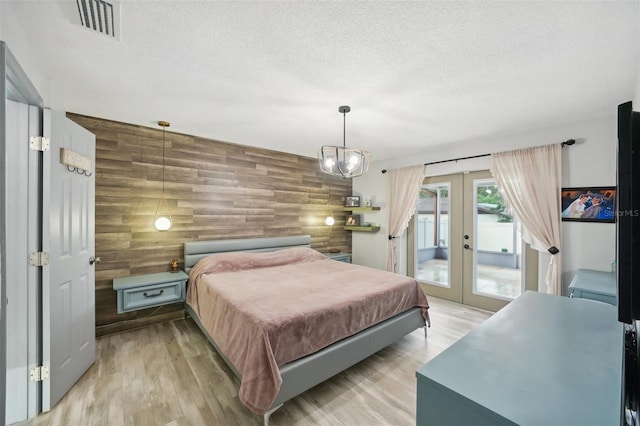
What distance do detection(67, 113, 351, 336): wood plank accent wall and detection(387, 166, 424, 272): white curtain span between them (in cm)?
172

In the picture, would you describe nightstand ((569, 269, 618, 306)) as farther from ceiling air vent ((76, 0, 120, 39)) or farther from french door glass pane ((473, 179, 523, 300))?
ceiling air vent ((76, 0, 120, 39))

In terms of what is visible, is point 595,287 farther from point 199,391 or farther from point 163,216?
point 163,216

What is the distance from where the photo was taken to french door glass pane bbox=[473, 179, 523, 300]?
378 centimetres

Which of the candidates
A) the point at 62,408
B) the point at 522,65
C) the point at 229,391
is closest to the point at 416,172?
the point at 522,65

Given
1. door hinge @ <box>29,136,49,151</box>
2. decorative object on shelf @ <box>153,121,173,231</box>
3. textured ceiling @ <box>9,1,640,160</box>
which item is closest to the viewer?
textured ceiling @ <box>9,1,640,160</box>

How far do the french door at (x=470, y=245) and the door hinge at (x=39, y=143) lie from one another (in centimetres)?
485

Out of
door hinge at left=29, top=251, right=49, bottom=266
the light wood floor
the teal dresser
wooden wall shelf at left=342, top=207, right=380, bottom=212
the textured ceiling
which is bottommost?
the light wood floor

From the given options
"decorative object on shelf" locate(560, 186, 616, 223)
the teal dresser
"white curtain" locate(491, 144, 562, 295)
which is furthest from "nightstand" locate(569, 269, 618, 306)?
the teal dresser

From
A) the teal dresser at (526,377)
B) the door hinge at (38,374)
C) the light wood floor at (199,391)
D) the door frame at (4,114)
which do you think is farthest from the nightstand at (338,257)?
the door frame at (4,114)

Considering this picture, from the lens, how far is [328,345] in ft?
7.16

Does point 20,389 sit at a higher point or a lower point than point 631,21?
lower

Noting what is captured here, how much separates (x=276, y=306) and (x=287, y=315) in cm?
21

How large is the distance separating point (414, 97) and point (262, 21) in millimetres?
1583

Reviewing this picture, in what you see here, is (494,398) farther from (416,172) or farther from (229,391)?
(416,172)
